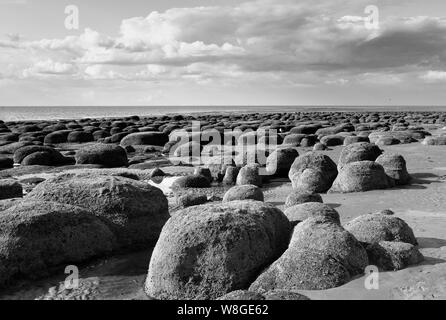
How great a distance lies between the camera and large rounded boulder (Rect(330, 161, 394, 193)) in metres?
12.5

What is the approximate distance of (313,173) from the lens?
13383 mm

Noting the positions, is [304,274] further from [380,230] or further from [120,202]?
[120,202]

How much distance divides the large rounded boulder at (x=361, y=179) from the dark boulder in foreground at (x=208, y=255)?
6.27m

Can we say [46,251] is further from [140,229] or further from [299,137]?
[299,137]

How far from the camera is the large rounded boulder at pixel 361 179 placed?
12.5 m

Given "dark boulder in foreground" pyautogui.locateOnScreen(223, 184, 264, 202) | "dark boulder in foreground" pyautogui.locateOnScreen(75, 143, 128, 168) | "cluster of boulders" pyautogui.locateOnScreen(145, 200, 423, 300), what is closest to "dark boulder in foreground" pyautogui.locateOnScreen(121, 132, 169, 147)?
"dark boulder in foreground" pyautogui.locateOnScreen(75, 143, 128, 168)

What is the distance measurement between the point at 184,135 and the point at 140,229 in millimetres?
21201

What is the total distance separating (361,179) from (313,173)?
4.70 feet

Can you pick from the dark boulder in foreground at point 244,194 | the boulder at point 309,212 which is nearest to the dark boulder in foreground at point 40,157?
the dark boulder in foreground at point 244,194

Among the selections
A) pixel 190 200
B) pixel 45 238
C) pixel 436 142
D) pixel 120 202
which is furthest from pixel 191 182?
pixel 436 142

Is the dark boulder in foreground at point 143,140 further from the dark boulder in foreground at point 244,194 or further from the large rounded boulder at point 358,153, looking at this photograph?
the dark boulder in foreground at point 244,194

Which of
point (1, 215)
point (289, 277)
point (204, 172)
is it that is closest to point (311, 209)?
point (289, 277)

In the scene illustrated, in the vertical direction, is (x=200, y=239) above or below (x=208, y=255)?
above
